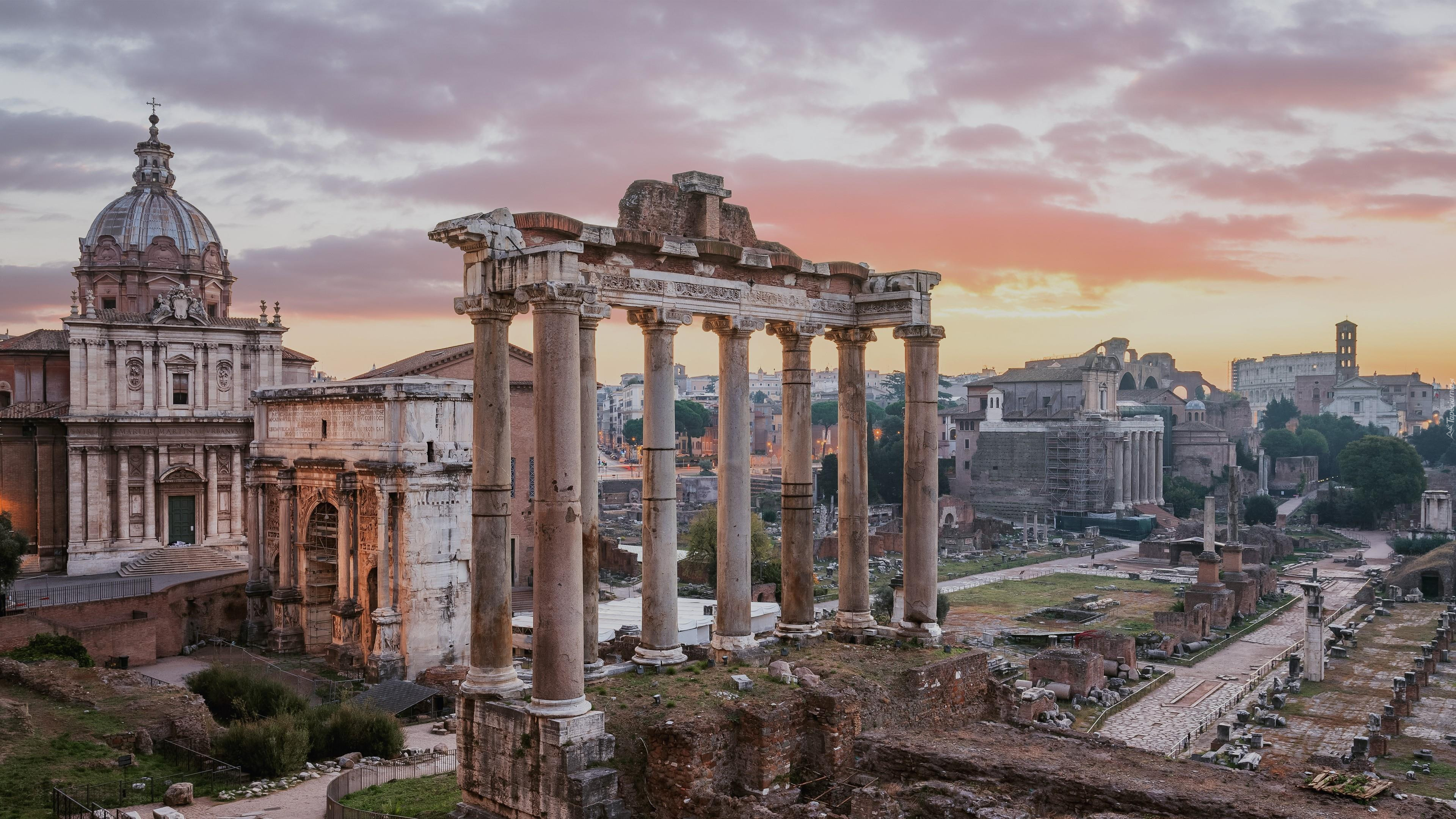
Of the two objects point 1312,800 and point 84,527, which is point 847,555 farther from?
point 84,527

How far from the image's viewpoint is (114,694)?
2075 centimetres

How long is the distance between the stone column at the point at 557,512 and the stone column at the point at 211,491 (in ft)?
104

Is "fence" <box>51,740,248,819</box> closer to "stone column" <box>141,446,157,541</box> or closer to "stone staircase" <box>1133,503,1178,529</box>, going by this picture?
"stone column" <box>141,446,157,541</box>

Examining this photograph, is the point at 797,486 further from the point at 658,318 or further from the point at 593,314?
the point at 593,314

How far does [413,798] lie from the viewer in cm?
1455

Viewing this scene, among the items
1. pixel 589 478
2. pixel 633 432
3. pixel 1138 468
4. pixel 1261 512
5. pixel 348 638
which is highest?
pixel 589 478

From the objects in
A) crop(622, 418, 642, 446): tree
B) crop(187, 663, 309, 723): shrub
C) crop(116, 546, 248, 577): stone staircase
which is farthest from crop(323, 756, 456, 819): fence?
crop(622, 418, 642, 446): tree

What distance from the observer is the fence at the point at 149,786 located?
14.3 meters

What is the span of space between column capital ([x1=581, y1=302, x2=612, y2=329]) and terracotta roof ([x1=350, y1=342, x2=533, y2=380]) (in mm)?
30582

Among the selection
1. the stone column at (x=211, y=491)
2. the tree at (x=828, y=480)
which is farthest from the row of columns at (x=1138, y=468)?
the stone column at (x=211, y=491)

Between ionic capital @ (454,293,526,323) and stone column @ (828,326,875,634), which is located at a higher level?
ionic capital @ (454,293,526,323)

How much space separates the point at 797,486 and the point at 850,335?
247cm

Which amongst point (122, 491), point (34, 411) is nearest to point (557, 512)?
point (122, 491)

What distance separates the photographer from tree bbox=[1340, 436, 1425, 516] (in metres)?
71.8
